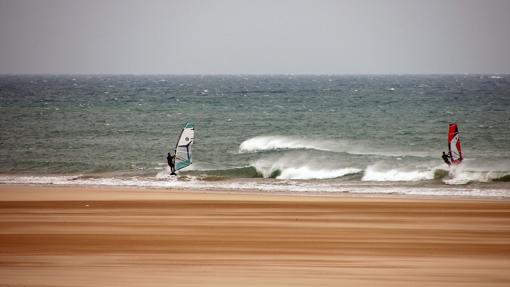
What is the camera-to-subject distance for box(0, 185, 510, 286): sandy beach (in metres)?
10.1

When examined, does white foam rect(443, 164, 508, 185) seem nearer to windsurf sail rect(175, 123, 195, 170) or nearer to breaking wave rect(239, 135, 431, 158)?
breaking wave rect(239, 135, 431, 158)

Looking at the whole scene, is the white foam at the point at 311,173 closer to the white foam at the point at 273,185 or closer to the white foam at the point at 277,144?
the white foam at the point at 273,185

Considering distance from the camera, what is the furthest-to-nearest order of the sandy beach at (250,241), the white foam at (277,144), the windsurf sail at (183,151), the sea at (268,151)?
the white foam at (277,144)
the windsurf sail at (183,151)
the sea at (268,151)
the sandy beach at (250,241)

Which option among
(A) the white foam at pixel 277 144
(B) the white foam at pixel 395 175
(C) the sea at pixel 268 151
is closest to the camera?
(C) the sea at pixel 268 151

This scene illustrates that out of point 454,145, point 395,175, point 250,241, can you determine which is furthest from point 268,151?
point 250,241

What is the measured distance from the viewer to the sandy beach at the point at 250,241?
10133mm

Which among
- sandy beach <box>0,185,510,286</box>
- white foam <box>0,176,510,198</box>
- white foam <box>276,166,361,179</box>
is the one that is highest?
sandy beach <box>0,185,510,286</box>

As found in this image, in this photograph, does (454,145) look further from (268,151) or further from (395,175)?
(268,151)

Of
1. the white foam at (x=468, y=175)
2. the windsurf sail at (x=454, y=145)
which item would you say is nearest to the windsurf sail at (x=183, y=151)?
the white foam at (x=468, y=175)

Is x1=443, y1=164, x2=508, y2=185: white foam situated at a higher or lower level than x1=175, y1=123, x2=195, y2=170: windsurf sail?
lower

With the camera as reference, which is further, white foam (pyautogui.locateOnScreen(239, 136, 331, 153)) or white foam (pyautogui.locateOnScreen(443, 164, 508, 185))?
white foam (pyautogui.locateOnScreen(239, 136, 331, 153))

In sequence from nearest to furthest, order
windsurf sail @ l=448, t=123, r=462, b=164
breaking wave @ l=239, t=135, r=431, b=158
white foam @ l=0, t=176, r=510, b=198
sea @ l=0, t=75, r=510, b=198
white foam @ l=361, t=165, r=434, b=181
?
white foam @ l=0, t=176, r=510, b=198
sea @ l=0, t=75, r=510, b=198
white foam @ l=361, t=165, r=434, b=181
windsurf sail @ l=448, t=123, r=462, b=164
breaking wave @ l=239, t=135, r=431, b=158

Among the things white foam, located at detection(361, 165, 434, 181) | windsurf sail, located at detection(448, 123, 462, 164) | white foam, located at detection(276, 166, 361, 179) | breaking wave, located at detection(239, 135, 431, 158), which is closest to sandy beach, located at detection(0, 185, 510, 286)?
white foam, located at detection(361, 165, 434, 181)

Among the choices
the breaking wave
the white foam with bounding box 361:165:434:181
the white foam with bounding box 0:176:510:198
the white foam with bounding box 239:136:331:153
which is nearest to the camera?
the white foam with bounding box 0:176:510:198
